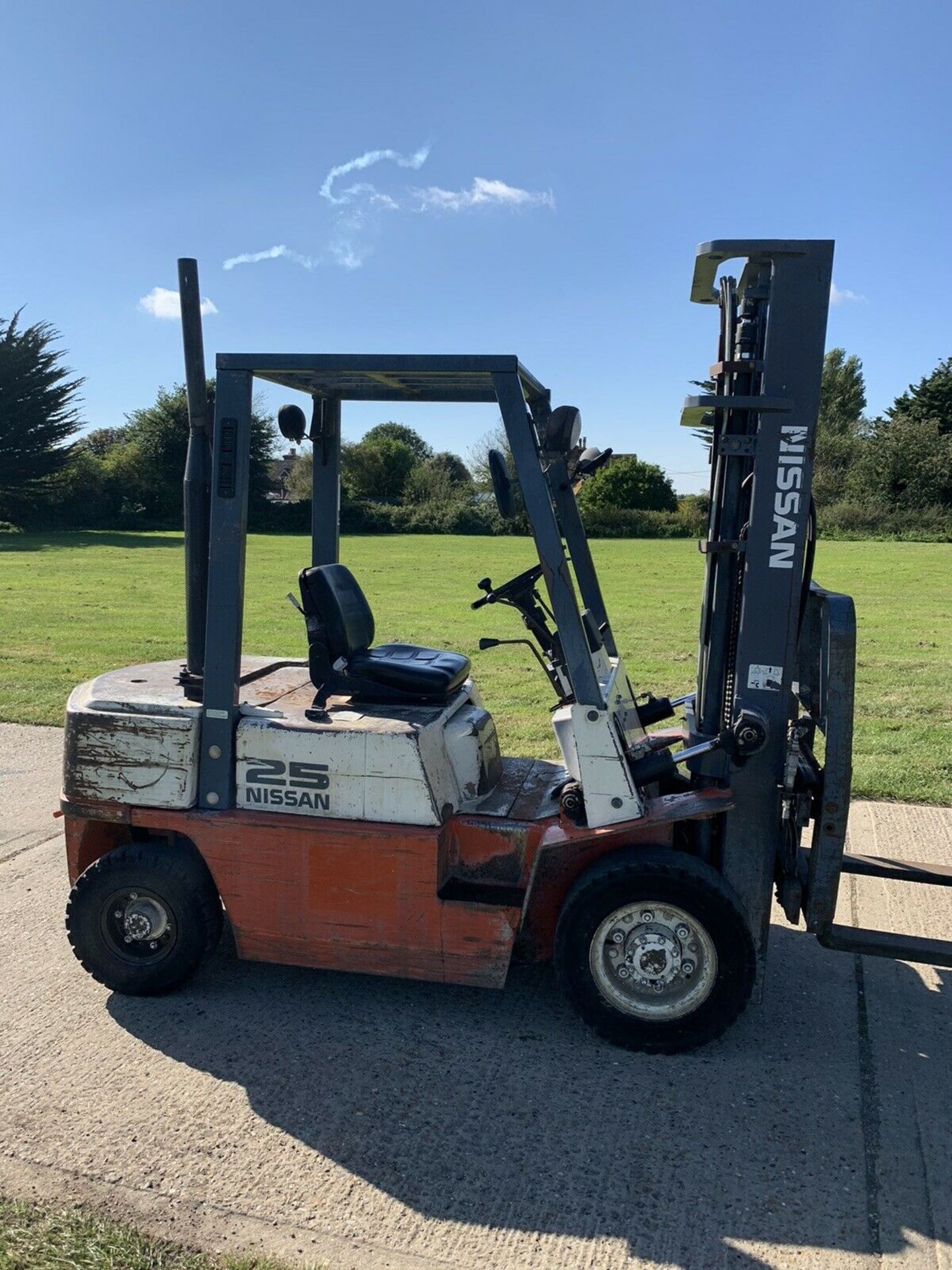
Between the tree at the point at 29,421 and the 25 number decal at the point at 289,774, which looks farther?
the tree at the point at 29,421

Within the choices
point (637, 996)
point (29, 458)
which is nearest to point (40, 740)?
point (637, 996)

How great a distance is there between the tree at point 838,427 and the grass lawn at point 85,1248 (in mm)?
47617

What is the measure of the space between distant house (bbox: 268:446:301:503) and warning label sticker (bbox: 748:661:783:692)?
49.1 meters

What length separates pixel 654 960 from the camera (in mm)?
4070

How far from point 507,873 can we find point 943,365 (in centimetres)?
6506

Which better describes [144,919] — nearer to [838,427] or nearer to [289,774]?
[289,774]

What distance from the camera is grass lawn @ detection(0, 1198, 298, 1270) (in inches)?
118

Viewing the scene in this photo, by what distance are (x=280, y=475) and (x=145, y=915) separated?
222ft

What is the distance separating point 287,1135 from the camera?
362 cm

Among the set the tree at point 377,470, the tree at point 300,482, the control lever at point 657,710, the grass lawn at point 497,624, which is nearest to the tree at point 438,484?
the tree at point 377,470

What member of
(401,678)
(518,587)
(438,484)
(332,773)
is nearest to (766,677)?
(518,587)

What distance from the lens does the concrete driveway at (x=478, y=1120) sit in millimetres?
3174

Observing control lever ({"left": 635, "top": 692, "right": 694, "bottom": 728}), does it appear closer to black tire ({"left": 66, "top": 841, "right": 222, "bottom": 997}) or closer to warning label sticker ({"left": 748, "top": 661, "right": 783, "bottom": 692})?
warning label sticker ({"left": 748, "top": 661, "right": 783, "bottom": 692})

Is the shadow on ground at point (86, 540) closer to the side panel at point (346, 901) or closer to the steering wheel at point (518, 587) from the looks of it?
the side panel at point (346, 901)
